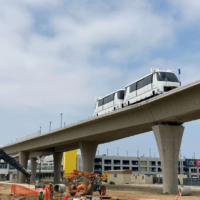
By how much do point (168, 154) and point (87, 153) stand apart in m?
24.2

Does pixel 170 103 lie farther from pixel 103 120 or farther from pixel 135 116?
pixel 103 120

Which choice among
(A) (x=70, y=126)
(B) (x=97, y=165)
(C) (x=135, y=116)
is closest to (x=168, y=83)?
(C) (x=135, y=116)

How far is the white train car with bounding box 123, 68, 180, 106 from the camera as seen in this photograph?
32094 mm

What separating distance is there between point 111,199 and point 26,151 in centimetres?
4768

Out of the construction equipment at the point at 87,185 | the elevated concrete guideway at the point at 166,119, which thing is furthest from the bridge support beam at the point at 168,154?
the construction equipment at the point at 87,185

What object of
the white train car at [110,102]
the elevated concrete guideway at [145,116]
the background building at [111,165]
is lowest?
the background building at [111,165]

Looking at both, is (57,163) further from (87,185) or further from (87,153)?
(87,185)

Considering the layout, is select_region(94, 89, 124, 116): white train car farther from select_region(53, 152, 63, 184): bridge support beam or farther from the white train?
select_region(53, 152, 63, 184): bridge support beam

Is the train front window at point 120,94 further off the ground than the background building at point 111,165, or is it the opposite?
the train front window at point 120,94

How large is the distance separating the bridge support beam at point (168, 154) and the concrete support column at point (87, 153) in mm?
22886

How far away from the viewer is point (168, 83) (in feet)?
105

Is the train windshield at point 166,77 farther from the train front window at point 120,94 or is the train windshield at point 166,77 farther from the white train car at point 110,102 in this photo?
the train front window at point 120,94

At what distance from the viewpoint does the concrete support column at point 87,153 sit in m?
52.1

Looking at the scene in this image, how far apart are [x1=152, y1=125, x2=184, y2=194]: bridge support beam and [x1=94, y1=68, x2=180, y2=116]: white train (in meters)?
4.33
